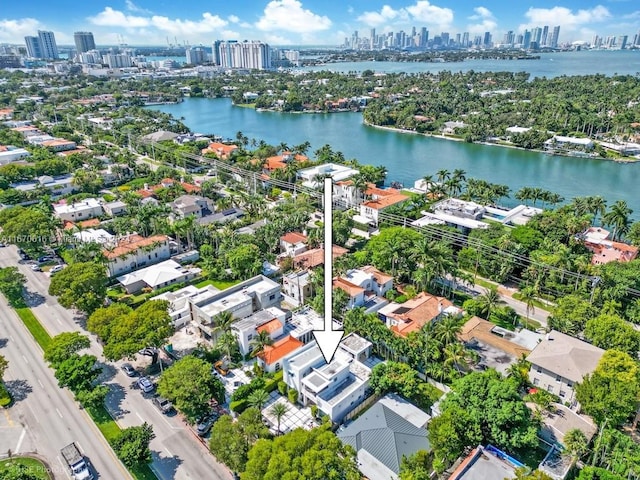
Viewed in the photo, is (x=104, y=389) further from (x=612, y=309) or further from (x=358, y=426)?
(x=612, y=309)

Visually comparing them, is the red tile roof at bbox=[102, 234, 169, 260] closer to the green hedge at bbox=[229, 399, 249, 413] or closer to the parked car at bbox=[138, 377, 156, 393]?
the parked car at bbox=[138, 377, 156, 393]

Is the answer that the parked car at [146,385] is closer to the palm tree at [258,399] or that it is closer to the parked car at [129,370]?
the parked car at [129,370]

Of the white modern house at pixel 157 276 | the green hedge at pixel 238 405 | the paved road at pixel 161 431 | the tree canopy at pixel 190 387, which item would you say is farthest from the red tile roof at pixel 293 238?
the tree canopy at pixel 190 387

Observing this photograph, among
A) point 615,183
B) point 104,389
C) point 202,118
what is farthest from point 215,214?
point 202,118

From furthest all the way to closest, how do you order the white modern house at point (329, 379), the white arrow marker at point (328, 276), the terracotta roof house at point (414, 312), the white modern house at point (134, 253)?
the white modern house at point (134, 253)
the terracotta roof house at point (414, 312)
the white modern house at point (329, 379)
the white arrow marker at point (328, 276)

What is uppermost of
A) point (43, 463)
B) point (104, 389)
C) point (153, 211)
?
point (153, 211)

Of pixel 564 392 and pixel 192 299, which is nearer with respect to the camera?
pixel 564 392

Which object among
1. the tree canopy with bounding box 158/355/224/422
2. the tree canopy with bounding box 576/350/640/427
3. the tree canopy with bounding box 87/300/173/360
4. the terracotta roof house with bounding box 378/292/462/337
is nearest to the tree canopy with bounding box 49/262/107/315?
the tree canopy with bounding box 87/300/173/360
